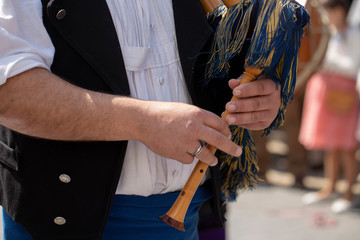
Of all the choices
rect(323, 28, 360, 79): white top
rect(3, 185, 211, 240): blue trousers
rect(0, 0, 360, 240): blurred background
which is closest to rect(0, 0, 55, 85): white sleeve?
rect(3, 185, 211, 240): blue trousers

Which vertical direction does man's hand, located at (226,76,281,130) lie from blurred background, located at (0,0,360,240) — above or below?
above

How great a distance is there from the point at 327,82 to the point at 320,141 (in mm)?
521

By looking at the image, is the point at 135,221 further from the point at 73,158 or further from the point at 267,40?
the point at 267,40

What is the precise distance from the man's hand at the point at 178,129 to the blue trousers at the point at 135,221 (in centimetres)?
24

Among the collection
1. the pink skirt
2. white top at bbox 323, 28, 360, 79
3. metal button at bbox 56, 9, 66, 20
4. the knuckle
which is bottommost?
the pink skirt

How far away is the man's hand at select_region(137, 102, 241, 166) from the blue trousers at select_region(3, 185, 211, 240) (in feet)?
0.80

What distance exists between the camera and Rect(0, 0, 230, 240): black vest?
125 cm

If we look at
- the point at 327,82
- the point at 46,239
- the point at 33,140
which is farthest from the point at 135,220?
the point at 327,82

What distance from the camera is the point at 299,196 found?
4.89 meters

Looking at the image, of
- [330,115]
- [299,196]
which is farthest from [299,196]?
[330,115]

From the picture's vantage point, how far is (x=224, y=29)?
1.37 metres

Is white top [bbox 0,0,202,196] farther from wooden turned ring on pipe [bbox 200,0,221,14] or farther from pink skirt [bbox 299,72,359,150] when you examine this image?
pink skirt [bbox 299,72,359,150]

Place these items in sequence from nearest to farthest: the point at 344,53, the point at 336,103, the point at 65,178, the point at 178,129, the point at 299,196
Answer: the point at 178,129, the point at 65,178, the point at 344,53, the point at 336,103, the point at 299,196

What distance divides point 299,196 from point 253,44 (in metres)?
3.79
